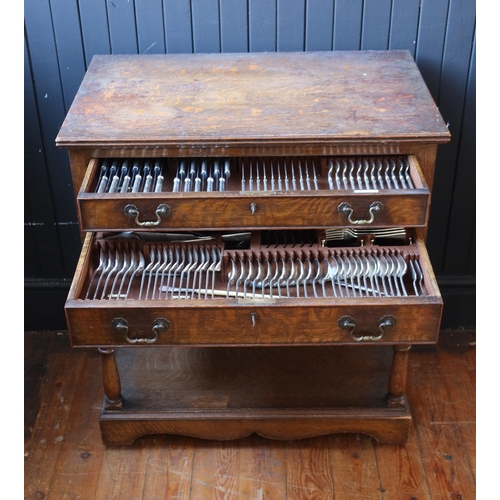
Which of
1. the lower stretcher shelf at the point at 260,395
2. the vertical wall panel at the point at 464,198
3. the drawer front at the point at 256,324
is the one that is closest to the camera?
the drawer front at the point at 256,324

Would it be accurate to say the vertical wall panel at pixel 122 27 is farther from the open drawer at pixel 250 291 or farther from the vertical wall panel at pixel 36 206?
the open drawer at pixel 250 291

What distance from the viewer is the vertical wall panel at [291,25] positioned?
2205mm

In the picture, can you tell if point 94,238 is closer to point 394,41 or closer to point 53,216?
point 53,216

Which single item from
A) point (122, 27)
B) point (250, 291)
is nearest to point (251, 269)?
point (250, 291)

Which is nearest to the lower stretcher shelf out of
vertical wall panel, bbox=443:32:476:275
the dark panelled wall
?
vertical wall panel, bbox=443:32:476:275

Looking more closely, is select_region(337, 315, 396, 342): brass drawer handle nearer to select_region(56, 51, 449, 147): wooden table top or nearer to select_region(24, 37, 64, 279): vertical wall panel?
select_region(56, 51, 449, 147): wooden table top

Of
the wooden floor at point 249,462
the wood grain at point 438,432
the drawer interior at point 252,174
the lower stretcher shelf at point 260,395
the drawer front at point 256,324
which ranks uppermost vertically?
the drawer interior at point 252,174

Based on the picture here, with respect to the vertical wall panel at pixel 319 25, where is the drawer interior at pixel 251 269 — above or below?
below

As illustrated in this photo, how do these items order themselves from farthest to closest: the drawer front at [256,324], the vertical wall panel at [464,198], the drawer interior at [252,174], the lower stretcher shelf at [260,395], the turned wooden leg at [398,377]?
the vertical wall panel at [464,198] < the lower stretcher shelf at [260,395] < the turned wooden leg at [398,377] < the drawer interior at [252,174] < the drawer front at [256,324]

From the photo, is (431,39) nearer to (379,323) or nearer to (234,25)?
(234,25)

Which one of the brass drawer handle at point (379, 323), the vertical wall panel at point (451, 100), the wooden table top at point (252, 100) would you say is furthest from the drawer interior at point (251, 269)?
the vertical wall panel at point (451, 100)

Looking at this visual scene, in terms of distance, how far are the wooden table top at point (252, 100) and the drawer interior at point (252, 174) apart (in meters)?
0.12

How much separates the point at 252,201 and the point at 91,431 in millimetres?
1006

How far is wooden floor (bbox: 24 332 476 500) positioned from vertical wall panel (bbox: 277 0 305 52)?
4.00ft
